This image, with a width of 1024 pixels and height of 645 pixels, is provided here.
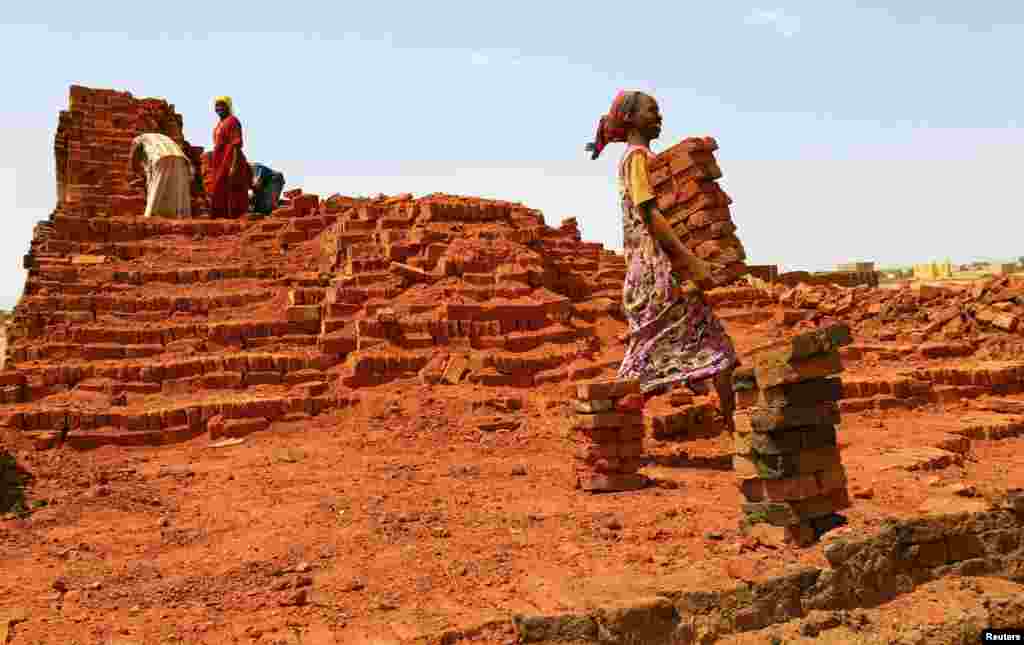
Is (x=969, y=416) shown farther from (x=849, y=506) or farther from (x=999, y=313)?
(x=849, y=506)

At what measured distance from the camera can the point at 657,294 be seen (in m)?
5.21

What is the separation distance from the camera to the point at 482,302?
816cm

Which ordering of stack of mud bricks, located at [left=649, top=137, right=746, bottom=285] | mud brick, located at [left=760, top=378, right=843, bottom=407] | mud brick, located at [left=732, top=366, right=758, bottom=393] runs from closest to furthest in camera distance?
mud brick, located at [left=760, top=378, right=843, bottom=407], mud brick, located at [left=732, top=366, right=758, bottom=393], stack of mud bricks, located at [left=649, top=137, right=746, bottom=285]

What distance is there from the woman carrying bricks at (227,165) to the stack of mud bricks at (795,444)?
31.9 feet

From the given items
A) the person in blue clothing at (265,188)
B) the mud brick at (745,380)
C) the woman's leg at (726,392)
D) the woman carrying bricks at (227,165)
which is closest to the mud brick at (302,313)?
the woman's leg at (726,392)

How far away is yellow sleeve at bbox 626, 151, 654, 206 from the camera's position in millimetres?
5102

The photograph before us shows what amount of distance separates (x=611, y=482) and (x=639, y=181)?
1.81 meters

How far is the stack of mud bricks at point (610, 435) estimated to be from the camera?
484cm

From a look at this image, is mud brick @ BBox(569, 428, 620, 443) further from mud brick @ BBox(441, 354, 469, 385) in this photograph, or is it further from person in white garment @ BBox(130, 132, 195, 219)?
→ person in white garment @ BBox(130, 132, 195, 219)

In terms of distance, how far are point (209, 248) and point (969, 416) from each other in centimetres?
782

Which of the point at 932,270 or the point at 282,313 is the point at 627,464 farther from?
the point at 932,270

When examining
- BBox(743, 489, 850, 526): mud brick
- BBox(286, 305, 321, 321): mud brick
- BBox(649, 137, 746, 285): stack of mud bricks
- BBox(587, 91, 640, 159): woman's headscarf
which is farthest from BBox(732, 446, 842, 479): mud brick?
BBox(286, 305, 321, 321): mud brick

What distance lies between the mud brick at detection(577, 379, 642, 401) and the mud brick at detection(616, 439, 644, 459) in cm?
27

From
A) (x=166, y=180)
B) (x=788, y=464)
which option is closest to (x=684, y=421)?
(x=788, y=464)
